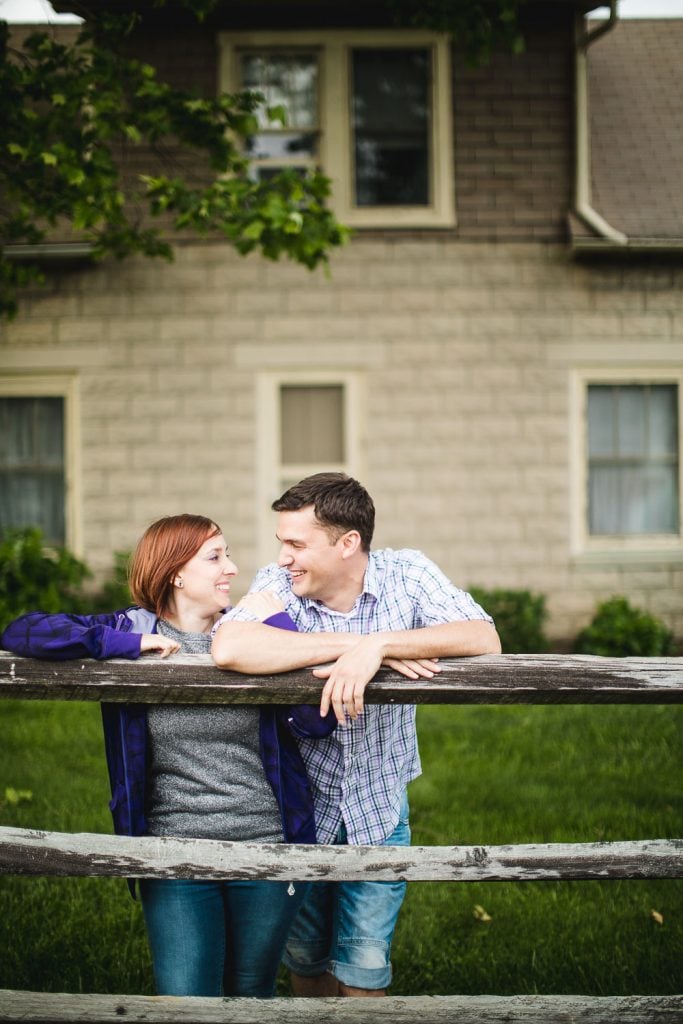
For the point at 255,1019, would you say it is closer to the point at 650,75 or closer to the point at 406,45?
the point at 406,45

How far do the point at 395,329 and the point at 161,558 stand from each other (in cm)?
695

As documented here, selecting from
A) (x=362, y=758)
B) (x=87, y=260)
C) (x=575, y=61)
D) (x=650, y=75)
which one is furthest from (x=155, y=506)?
(x=650, y=75)

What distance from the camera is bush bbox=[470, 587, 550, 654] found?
29.3ft

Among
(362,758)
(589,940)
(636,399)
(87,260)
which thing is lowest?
(589,940)

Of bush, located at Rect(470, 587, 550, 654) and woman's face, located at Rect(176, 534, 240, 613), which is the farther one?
bush, located at Rect(470, 587, 550, 654)

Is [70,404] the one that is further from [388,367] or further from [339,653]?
[339,653]

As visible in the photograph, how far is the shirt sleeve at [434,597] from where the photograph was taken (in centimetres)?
276

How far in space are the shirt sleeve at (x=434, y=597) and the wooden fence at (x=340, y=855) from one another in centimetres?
24

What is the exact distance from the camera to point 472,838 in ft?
15.5

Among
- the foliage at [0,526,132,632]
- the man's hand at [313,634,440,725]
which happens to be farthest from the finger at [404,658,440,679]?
the foliage at [0,526,132,632]

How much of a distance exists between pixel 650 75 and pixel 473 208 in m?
3.24

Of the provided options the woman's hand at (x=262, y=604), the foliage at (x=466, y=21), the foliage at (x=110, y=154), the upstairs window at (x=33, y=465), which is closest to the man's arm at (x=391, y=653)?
the woman's hand at (x=262, y=604)

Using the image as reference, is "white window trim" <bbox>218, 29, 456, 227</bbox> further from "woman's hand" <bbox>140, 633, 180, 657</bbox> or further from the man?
"woman's hand" <bbox>140, 633, 180, 657</bbox>

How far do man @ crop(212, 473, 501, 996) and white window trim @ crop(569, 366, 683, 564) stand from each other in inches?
266
